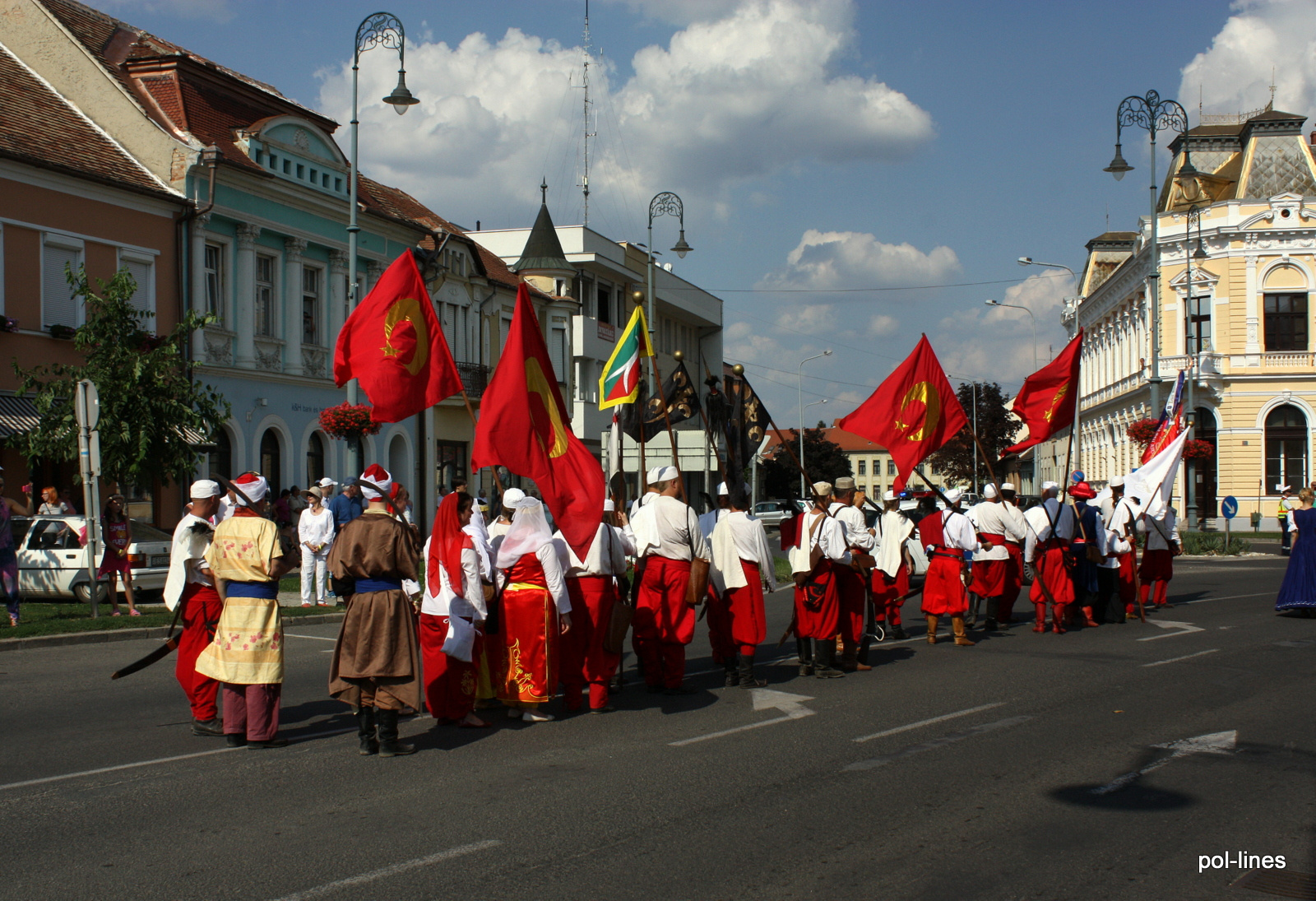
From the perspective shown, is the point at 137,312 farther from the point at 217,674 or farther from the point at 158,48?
the point at 217,674

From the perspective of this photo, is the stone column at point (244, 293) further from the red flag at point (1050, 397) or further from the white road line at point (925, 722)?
the white road line at point (925, 722)

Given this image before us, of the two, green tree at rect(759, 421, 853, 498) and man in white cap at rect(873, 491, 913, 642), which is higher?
green tree at rect(759, 421, 853, 498)

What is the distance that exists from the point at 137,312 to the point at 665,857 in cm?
1917

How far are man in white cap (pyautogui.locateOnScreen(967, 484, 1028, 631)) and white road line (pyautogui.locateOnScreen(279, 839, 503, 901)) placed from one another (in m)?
9.31

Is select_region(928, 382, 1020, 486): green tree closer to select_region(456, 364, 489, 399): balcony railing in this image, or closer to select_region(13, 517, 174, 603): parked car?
select_region(456, 364, 489, 399): balcony railing

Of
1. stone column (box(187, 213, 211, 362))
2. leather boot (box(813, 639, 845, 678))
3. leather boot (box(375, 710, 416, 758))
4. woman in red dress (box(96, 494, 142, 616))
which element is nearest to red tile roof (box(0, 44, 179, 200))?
stone column (box(187, 213, 211, 362))

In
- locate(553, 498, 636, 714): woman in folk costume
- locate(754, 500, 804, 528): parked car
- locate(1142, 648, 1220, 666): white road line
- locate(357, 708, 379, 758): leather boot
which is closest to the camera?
locate(357, 708, 379, 758): leather boot

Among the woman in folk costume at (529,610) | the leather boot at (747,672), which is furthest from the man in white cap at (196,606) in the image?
the leather boot at (747,672)

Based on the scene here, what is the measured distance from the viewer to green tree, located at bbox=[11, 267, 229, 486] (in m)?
20.0

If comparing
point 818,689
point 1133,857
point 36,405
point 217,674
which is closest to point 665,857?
point 1133,857

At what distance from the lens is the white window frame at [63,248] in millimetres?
23812

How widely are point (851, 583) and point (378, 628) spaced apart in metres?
5.11

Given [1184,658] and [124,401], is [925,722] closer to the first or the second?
[1184,658]

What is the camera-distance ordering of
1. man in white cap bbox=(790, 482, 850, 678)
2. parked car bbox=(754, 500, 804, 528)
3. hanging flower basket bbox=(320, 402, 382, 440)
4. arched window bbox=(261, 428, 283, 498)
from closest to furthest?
man in white cap bbox=(790, 482, 850, 678) < hanging flower basket bbox=(320, 402, 382, 440) < arched window bbox=(261, 428, 283, 498) < parked car bbox=(754, 500, 804, 528)
